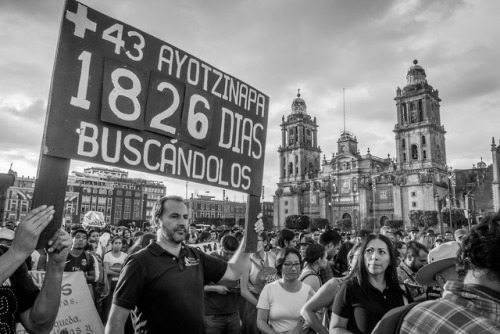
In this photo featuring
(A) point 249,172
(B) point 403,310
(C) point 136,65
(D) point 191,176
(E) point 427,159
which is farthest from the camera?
(E) point 427,159

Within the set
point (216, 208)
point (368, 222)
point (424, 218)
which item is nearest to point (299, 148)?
point (368, 222)

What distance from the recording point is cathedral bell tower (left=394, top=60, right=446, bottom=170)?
6575cm

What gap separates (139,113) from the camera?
318 cm

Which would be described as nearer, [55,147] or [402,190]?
[55,147]

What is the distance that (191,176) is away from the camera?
11.4 ft

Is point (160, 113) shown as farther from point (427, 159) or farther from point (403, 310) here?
point (427, 159)

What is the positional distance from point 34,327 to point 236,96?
2.74m

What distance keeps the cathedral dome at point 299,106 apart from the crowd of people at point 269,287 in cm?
8469

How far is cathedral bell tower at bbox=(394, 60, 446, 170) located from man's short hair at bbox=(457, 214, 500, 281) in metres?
69.0

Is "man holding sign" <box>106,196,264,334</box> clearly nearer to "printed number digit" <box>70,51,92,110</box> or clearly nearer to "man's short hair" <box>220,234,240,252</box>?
"printed number digit" <box>70,51,92,110</box>

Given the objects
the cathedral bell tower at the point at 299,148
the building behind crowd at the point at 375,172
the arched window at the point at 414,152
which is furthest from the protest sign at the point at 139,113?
the cathedral bell tower at the point at 299,148

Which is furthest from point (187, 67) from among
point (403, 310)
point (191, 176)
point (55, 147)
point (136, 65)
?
point (403, 310)

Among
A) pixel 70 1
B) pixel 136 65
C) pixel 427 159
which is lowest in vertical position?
pixel 136 65

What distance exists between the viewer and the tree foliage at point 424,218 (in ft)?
189
